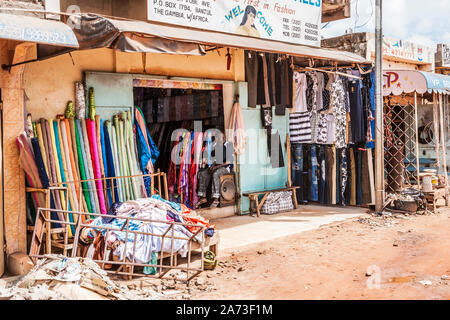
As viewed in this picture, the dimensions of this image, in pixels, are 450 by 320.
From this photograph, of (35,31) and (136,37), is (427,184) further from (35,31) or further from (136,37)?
(35,31)

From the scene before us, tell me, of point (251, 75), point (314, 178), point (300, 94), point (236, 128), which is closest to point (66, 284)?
point (236, 128)

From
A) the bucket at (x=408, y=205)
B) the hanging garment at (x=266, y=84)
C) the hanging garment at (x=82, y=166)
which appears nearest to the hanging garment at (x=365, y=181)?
the bucket at (x=408, y=205)

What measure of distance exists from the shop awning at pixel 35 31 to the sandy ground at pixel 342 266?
332cm

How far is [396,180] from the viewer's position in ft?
41.9

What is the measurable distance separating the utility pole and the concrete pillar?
722 cm

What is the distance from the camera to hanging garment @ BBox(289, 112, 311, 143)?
1149 centimetres

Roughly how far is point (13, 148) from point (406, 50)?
15134 mm

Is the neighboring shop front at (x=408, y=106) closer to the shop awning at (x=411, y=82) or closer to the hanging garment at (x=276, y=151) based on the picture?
the shop awning at (x=411, y=82)

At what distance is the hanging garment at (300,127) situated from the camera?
1149 centimetres

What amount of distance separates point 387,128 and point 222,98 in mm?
4845

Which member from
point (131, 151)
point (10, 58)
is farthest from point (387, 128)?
point (10, 58)

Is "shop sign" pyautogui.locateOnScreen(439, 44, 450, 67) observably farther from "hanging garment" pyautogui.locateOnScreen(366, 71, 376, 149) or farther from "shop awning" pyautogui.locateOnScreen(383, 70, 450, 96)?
"hanging garment" pyautogui.locateOnScreen(366, 71, 376, 149)

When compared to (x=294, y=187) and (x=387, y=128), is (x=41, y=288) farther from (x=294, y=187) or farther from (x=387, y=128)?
(x=387, y=128)

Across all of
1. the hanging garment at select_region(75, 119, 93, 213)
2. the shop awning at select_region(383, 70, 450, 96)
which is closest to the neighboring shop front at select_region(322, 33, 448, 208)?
the shop awning at select_region(383, 70, 450, 96)
